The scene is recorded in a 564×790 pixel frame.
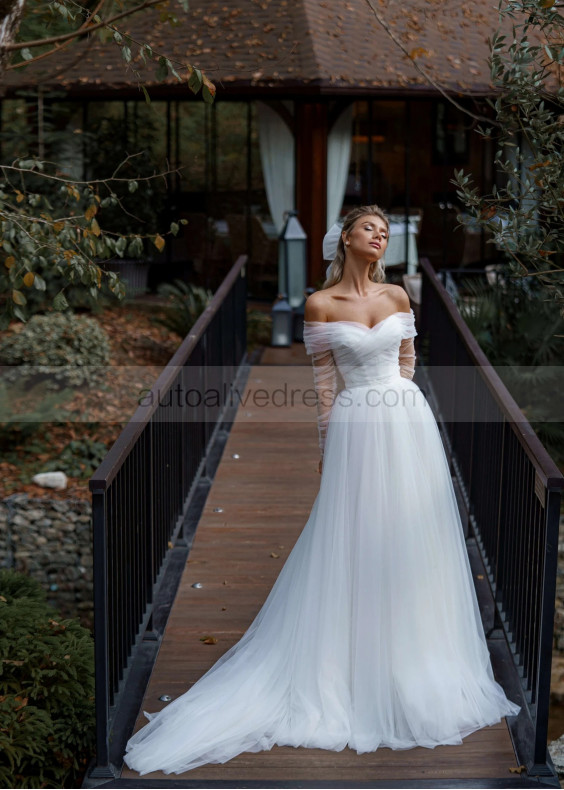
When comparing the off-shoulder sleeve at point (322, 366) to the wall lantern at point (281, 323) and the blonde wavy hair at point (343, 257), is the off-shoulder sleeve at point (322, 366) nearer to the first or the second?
the blonde wavy hair at point (343, 257)

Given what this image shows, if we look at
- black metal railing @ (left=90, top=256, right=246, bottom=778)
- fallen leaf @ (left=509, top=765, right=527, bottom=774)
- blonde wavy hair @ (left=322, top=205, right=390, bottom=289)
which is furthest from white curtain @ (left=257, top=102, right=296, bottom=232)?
fallen leaf @ (left=509, top=765, right=527, bottom=774)

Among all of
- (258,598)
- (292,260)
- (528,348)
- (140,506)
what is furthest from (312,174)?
(140,506)

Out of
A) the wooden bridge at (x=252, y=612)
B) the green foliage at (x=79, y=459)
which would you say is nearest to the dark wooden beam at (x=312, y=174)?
the green foliage at (x=79, y=459)

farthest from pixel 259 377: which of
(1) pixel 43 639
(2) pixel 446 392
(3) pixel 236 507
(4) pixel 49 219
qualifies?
(1) pixel 43 639

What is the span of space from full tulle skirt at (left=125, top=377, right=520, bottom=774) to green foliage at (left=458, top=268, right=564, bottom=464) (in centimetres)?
621

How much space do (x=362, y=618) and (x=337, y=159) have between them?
11.9 m

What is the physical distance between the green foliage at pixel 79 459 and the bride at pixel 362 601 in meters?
6.95

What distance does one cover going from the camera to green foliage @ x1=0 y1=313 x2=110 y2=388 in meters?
12.5

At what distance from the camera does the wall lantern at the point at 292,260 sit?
13.0m

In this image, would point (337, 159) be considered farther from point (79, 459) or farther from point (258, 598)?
point (258, 598)

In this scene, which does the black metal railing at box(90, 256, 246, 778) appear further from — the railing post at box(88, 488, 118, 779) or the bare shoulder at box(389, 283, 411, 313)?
the bare shoulder at box(389, 283, 411, 313)

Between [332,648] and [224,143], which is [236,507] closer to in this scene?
[332,648]

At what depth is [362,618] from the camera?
463 centimetres

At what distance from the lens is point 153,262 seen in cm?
1711
